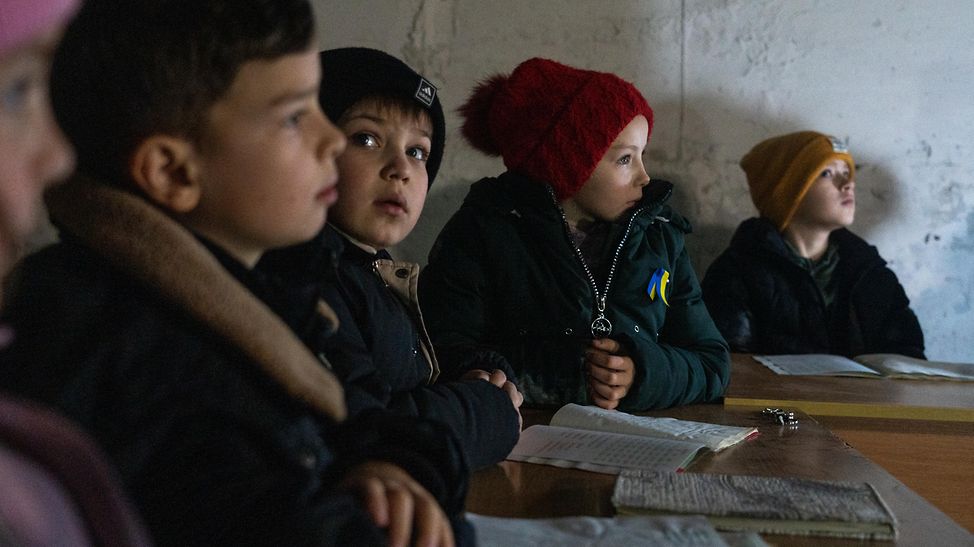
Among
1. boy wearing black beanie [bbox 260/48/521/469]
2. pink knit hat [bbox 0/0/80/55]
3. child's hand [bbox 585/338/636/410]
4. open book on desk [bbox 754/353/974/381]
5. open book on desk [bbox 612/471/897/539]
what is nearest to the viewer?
pink knit hat [bbox 0/0/80/55]

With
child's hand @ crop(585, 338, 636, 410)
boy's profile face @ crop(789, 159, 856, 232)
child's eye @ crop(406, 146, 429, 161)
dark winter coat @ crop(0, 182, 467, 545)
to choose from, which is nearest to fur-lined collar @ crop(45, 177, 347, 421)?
dark winter coat @ crop(0, 182, 467, 545)

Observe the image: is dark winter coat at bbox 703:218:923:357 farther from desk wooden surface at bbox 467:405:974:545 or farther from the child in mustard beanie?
desk wooden surface at bbox 467:405:974:545

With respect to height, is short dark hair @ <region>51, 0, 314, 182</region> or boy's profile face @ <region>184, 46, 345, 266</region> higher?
short dark hair @ <region>51, 0, 314, 182</region>

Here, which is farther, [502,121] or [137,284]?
[502,121]

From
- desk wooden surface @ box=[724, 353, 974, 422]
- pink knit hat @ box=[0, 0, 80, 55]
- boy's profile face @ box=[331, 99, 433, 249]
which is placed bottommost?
desk wooden surface @ box=[724, 353, 974, 422]

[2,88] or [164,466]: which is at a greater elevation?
[2,88]

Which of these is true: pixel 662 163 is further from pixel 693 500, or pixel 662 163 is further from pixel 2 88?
pixel 2 88

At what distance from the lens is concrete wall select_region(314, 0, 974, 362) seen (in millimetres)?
2564

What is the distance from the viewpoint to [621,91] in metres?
1.77

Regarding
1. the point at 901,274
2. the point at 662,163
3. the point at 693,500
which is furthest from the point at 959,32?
the point at 693,500

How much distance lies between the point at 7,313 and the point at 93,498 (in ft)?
0.42

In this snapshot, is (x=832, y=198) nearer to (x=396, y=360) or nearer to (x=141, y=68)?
(x=396, y=360)

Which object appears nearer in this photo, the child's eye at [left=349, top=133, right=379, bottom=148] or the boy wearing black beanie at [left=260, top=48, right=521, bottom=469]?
the boy wearing black beanie at [left=260, top=48, right=521, bottom=469]

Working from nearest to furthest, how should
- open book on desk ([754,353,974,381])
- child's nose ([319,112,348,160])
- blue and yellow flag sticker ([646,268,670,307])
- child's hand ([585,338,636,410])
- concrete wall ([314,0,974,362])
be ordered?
child's nose ([319,112,348,160]) → child's hand ([585,338,636,410]) → blue and yellow flag sticker ([646,268,670,307]) → open book on desk ([754,353,974,381]) → concrete wall ([314,0,974,362])
